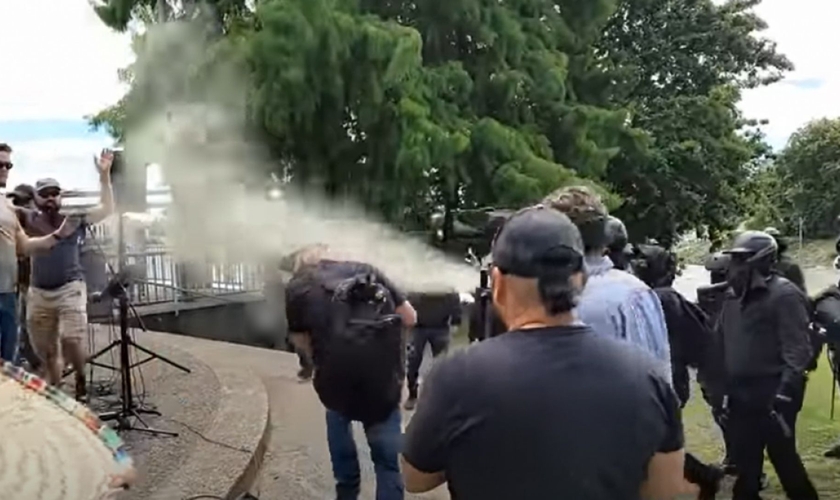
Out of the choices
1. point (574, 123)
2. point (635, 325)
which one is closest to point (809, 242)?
point (574, 123)

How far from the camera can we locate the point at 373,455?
15.3ft

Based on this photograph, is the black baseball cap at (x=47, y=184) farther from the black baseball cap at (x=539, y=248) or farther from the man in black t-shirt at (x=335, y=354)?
the black baseball cap at (x=539, y=248)

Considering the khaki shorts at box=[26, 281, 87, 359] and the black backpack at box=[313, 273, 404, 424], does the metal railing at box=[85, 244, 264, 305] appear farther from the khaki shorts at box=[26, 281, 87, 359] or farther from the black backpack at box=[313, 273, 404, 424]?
the black backpack at box=[313, 273, 404, 424]

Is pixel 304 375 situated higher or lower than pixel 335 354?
lower

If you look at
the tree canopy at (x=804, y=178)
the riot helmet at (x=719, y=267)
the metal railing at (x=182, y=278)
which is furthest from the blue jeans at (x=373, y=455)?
the tree canopy at (x=804, y=178)

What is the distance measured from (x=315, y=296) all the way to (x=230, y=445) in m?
2.01

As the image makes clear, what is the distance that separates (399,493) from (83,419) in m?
2.89

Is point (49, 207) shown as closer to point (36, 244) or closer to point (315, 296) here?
point (36, 244)

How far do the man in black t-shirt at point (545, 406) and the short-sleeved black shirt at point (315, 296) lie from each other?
2.24m

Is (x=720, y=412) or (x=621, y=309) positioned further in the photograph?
(x=720, y=412)

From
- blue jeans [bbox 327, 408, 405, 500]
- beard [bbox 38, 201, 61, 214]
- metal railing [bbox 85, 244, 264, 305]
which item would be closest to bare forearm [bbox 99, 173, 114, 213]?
beard [bbox 38, 201, 61, 214]

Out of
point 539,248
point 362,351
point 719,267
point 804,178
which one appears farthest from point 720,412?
point 804,178

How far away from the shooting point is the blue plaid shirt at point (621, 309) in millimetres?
3137

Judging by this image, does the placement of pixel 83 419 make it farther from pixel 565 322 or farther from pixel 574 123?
pixel 574 123
